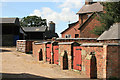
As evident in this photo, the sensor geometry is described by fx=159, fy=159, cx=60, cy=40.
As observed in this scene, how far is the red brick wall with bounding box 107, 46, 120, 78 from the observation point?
866 cm

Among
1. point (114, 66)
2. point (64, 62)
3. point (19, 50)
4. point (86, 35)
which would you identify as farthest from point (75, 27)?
point (114, 66)

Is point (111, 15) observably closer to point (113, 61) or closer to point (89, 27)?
point (89, 27)

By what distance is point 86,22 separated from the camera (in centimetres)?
2847

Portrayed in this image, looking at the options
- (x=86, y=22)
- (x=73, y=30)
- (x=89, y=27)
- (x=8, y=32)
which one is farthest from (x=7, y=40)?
(x=73, y=30)

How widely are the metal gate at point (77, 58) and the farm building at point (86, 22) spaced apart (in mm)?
16795

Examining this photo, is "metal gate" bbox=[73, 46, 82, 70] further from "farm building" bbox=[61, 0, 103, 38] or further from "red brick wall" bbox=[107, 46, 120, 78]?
"farm building" bbox=[61, 0, 103, 38]

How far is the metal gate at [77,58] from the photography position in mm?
10820

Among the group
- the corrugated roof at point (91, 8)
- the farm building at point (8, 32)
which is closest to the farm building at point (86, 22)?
the corrugated roof at point (91, 8)

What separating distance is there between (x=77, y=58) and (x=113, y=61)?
2.84 meters

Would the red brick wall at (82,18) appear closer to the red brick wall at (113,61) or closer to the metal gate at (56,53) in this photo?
the metal gate at (56,53)

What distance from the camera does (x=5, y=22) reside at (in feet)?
99.6

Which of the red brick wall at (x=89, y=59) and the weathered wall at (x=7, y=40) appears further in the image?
the weathered wall at (x=7, y=40)

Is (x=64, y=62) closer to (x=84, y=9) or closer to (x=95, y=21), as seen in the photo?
(x=95, y=21)

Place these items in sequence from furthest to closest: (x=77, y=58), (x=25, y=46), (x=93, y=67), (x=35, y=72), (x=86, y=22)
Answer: (x=86, y=22), (x=25, y=46), (x=77, y=58), (x=35, y=72), (x=93, y=67)
